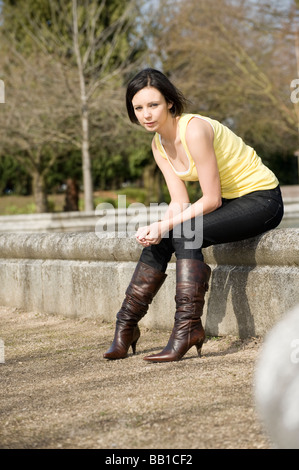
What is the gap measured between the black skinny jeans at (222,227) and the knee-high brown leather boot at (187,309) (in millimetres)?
66

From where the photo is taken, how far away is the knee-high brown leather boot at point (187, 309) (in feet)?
11.3

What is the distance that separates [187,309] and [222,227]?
0.47 m

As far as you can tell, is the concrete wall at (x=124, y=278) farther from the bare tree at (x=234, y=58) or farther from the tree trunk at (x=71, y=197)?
the tree trunk at (x=71, y=197)

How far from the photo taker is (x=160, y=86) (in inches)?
142

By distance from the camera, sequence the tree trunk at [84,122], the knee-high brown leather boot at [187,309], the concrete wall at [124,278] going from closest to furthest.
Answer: the knee-high brown leather boot at [187,309] → the concrete wall at [124,278] → the tree trunk at [84,122]

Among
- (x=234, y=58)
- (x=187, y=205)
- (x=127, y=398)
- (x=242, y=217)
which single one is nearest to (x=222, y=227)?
(x=242, y=217)

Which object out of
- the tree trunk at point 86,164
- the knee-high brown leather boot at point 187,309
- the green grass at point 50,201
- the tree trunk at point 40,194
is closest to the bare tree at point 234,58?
the tree trunk at point 86,164

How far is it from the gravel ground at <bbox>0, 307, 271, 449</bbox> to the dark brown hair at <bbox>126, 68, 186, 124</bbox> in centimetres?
128

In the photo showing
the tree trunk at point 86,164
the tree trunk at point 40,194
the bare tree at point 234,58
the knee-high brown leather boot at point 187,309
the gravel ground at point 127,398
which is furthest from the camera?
Answer: the tree trunk at point 40,194

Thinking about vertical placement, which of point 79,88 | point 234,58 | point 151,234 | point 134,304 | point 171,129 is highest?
point 234,58

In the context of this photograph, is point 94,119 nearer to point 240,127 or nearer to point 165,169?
point 240,127

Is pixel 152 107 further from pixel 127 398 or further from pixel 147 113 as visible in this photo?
pixel 127 398
